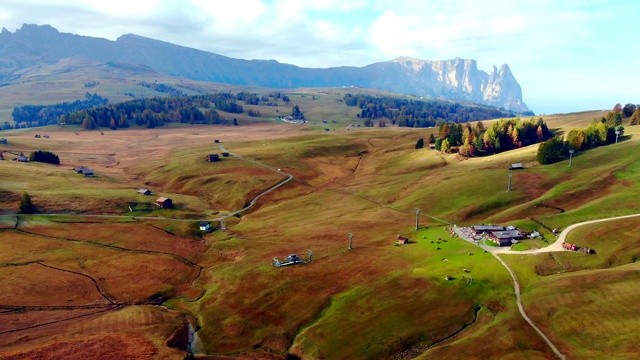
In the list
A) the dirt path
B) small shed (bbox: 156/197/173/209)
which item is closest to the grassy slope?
the dirt path

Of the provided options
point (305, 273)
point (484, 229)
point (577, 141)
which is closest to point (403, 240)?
point (484, 229)

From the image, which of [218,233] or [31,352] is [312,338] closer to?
[31,352]

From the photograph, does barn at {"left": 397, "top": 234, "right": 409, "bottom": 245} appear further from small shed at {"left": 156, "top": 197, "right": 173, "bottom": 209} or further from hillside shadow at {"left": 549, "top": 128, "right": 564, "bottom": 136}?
hillside shadow at {"left": 549, "top": 128, "right": 564, "bottom": 136}

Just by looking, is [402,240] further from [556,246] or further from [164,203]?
[164,203]

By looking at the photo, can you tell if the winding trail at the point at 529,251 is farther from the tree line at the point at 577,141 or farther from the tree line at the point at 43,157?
the tree line at the point at 43,157

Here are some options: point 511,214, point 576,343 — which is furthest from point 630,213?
point 576,343

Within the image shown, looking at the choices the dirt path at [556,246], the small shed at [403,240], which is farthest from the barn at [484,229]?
the small shed at [403,240]

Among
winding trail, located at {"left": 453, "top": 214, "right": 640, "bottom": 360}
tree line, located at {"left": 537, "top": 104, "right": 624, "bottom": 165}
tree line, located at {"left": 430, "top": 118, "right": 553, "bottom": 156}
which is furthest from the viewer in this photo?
tree line, located at {"left": 430, "top": 118, "right": 553, "bottom": 156}

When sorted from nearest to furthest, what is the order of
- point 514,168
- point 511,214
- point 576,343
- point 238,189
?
point 576,343 → point 511,214 → point 514,168 → point 238,189
